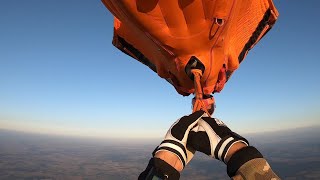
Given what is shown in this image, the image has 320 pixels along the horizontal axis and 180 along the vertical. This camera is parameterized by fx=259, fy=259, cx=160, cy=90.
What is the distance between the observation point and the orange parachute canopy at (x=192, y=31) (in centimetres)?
316

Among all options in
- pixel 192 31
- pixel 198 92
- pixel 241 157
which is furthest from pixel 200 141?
pixel 192 31

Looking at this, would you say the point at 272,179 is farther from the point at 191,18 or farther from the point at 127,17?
the point at 127,17

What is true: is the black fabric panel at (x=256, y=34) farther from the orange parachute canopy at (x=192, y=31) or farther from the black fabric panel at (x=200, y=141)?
the black fabric panel at (x=200, y=141)

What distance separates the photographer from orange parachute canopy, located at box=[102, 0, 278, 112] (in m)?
3.16

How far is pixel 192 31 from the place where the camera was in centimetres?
338

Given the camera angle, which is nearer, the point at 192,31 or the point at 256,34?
the point at 192,31

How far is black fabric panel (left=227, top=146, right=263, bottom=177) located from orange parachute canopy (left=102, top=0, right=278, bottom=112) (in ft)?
4.77

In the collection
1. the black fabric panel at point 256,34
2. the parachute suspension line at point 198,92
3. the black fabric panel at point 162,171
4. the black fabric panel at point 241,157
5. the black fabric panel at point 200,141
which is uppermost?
the black fabric panel at point 256,34

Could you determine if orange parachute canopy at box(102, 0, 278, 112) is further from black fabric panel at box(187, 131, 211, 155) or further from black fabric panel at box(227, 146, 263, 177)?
black fabric panel at box(227, 146, 263, 177)

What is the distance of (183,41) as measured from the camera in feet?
11.5

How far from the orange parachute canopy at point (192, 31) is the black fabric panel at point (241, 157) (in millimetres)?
1455

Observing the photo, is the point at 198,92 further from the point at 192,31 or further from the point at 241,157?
the point at 241,157

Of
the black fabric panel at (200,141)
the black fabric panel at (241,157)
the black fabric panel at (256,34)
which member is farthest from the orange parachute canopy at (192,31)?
the black fabric panel at (241,157)

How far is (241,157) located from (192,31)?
1.70 m
